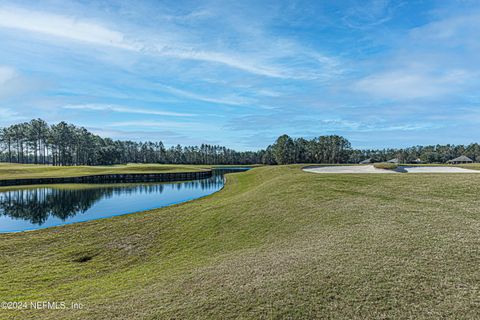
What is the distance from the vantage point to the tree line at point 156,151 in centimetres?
8650

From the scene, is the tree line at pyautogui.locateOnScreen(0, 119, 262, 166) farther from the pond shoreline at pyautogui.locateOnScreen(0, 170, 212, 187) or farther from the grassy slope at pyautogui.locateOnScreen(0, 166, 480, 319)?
the grassy slope at pyautogui.locateOnScreen(0, 166, 480, 319)

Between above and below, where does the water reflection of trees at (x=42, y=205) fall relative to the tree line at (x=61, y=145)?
below

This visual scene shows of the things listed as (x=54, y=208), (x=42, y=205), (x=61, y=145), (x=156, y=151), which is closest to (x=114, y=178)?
(x=42, y=205)

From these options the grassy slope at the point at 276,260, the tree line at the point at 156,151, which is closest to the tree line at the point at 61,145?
the tree line at the point at 156,151

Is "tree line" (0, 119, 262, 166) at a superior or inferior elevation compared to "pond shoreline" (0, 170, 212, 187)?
superior

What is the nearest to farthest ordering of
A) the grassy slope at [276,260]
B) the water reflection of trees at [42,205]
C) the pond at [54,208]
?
1. the grassy slope at [276,260]
2. the pond at [54,208]
3. the water reflection of trees at [42,205]

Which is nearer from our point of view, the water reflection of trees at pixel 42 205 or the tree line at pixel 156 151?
the water reflection of trees at pixel 42 205

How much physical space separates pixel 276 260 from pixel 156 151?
466ft

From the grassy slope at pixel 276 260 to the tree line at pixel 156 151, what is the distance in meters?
82.4

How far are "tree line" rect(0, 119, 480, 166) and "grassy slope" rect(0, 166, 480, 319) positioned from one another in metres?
82.4

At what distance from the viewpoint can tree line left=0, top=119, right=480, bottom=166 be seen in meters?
86.5

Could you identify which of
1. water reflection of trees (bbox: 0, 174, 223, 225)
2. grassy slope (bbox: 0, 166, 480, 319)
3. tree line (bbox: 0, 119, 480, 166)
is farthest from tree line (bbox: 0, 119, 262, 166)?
grassy slope (bbox: 0, 166, 480, 319)

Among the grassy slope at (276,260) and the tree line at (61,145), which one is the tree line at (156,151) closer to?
the tree line at (61,145)

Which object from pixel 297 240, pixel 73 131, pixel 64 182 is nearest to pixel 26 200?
pixel 64 182
